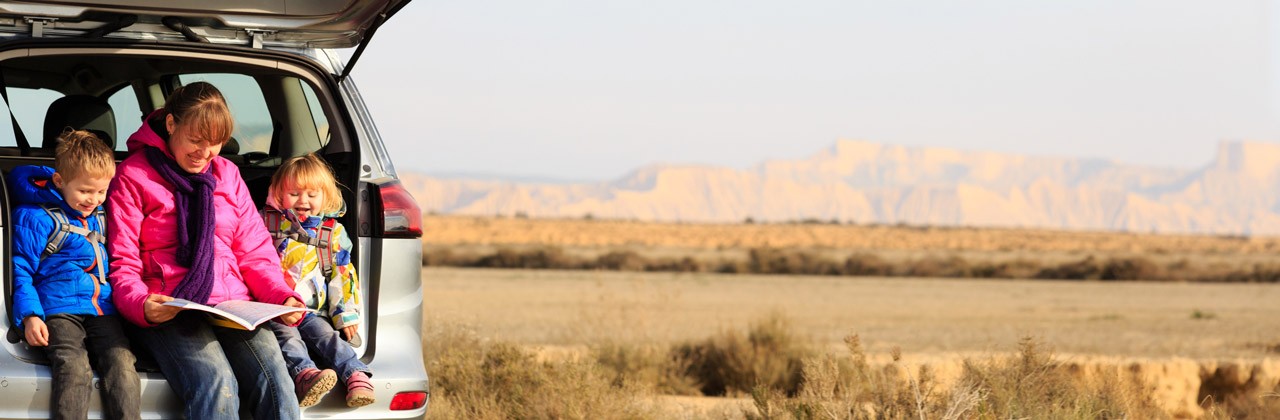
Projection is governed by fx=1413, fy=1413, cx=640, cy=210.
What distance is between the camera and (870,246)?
229 feet

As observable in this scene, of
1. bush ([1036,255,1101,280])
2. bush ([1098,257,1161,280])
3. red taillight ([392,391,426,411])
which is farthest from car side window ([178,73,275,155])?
bush ([1098,257,1161,280])

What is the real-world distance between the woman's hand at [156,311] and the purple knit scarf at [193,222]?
9cm

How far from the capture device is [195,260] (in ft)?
14.8

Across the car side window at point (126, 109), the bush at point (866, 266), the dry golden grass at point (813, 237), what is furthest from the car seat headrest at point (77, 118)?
the dry golden grass at point (813, 237)

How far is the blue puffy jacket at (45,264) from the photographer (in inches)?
170

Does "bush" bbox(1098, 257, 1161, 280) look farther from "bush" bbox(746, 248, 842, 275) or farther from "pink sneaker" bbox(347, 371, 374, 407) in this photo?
"pink sneaker" bbox(347, 371, 374, 407)

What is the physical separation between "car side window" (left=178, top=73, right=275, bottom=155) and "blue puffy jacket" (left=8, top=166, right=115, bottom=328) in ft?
4.41

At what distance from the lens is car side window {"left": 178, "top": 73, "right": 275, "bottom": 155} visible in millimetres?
5844

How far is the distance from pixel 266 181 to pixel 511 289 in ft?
87.1

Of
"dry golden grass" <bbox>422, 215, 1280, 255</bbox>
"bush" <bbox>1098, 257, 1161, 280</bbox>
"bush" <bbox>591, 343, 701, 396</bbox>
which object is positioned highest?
"bush" <bbox>591, 343, 701, 396</bbox>

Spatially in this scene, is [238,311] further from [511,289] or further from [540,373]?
[511,289]

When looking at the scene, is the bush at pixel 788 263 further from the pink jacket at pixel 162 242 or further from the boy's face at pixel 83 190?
the boy's face at pixel 83 190

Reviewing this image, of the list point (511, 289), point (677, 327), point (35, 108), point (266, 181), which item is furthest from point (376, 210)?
point (511, 289)

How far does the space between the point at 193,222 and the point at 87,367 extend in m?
0.59
